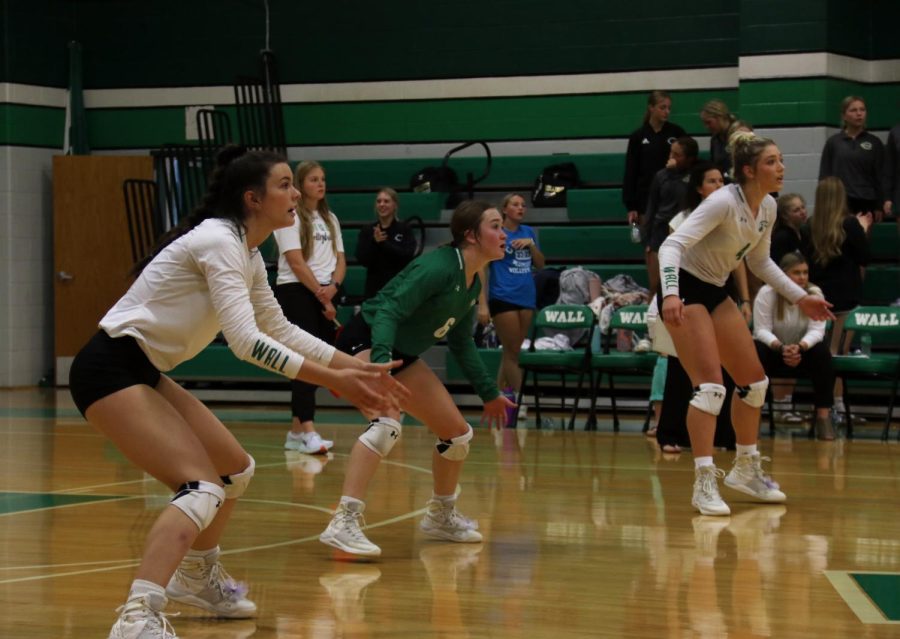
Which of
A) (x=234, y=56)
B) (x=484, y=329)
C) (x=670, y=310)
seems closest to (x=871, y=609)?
(x=670, y=310)

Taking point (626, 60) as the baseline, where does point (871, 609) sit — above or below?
below

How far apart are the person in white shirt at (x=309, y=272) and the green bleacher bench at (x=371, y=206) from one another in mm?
4045

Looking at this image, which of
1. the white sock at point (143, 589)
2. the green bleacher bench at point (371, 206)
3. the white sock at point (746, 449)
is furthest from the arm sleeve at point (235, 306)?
the green bleacher bench at point (371, 206)

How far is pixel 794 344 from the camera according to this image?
9297mm

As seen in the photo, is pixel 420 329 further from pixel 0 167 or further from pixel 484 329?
pixel 0 167

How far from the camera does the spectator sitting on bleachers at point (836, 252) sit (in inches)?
393

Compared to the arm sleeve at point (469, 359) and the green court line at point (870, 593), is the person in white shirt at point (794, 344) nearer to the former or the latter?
the arm sleeve at point (469, 359)

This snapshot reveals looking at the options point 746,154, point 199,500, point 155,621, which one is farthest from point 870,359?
point 155,621

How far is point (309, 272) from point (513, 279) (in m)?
2.73

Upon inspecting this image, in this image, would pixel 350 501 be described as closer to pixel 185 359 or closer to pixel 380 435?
pixel 380 435

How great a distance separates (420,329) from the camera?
17.2ft

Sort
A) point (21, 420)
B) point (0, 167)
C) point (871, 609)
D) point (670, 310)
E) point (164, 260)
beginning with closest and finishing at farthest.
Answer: point (164, 260) < point (871, 609) < point (670, 310) < point (21, 420) < point (0, 167)

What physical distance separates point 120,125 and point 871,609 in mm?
11868

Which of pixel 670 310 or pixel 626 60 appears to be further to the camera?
pixel 626 60
